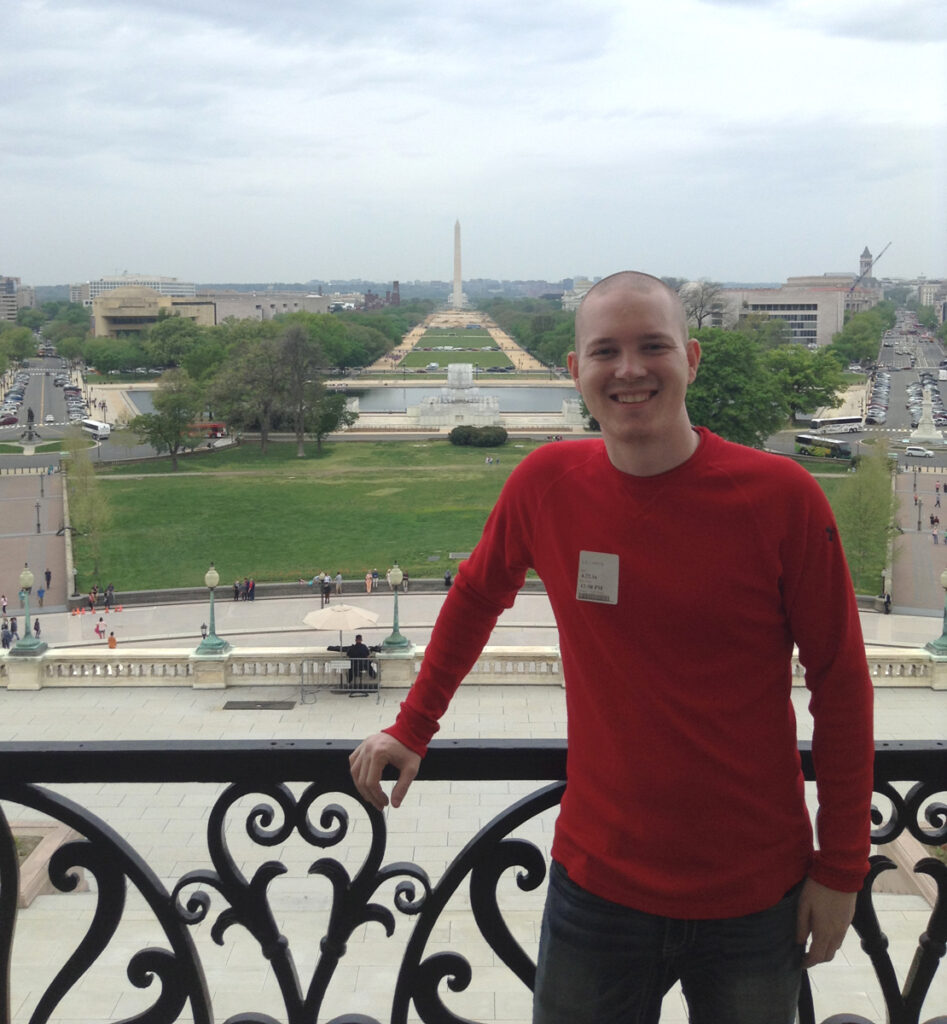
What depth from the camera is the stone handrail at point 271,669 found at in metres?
20.8

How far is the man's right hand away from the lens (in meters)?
2.85

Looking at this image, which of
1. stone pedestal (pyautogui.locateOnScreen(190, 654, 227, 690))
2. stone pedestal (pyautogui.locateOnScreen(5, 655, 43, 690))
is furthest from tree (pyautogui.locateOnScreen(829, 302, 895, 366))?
stone pedestal (pyautogui.locateOnScreen(5, 655, 43, 690))

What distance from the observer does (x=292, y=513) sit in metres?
45.6

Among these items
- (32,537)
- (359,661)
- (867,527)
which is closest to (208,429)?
(32,537)

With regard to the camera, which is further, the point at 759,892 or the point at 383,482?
the point at 383,482

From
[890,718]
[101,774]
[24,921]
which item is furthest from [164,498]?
[101,774]

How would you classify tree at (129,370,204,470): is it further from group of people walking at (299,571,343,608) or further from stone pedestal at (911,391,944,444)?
stone pedestal at (911,391,944,444)

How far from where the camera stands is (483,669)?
68.6ft

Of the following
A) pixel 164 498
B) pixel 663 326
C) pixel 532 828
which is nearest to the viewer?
pixel 663 326

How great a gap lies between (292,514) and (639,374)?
43167 mm

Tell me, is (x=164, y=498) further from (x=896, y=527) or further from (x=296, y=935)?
(x=296, y=935)

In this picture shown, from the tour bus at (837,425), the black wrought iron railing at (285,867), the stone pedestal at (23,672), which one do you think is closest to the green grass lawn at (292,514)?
the stone pedestal at (23,672)

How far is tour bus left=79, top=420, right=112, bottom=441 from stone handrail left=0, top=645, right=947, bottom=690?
53463 millimetres

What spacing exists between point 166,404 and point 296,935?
51262 millimetres
